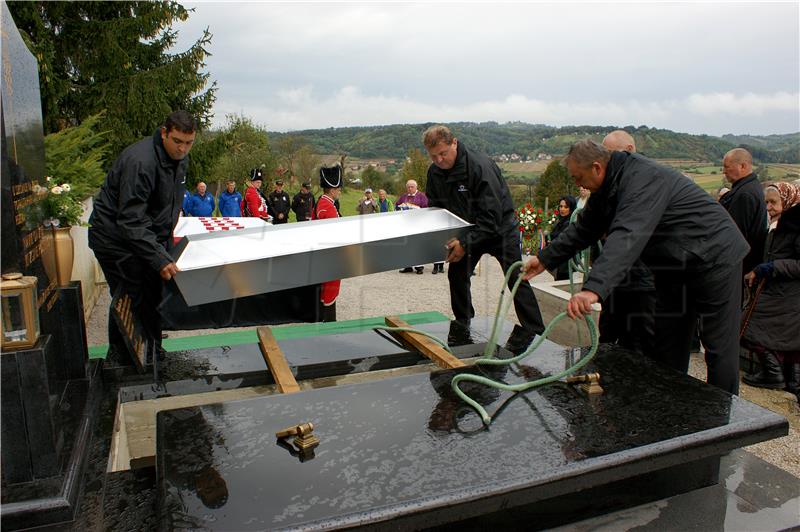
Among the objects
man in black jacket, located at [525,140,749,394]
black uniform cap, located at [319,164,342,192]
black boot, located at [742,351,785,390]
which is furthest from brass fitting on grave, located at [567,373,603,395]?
black uniform cap, located at [319,164,342,192]

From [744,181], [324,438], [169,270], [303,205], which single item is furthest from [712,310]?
[303,205]

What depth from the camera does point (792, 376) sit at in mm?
4172

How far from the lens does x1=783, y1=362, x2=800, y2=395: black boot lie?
13.5ft

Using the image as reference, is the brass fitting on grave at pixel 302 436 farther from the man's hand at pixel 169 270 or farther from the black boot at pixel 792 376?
the black boot at pixel 792 376

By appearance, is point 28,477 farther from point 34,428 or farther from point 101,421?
point 101,421

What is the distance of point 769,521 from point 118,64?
13.9m

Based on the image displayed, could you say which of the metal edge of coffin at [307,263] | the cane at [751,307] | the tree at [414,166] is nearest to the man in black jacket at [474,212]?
the metal edge of coffin at [307,263]

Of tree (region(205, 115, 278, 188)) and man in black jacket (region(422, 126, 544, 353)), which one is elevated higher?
tree (region(205, 115, 278, 188))

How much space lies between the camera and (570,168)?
278 cm

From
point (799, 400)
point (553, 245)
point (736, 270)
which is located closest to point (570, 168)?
point (553, 245)

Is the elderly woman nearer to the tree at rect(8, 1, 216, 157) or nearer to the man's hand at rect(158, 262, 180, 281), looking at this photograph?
the man's hand at rect(158, 262, 180, 281)

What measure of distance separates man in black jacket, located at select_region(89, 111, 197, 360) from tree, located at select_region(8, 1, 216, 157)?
33.6ft

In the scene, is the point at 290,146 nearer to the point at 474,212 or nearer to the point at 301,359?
the point at 474,212

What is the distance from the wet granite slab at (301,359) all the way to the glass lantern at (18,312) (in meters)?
0.89
